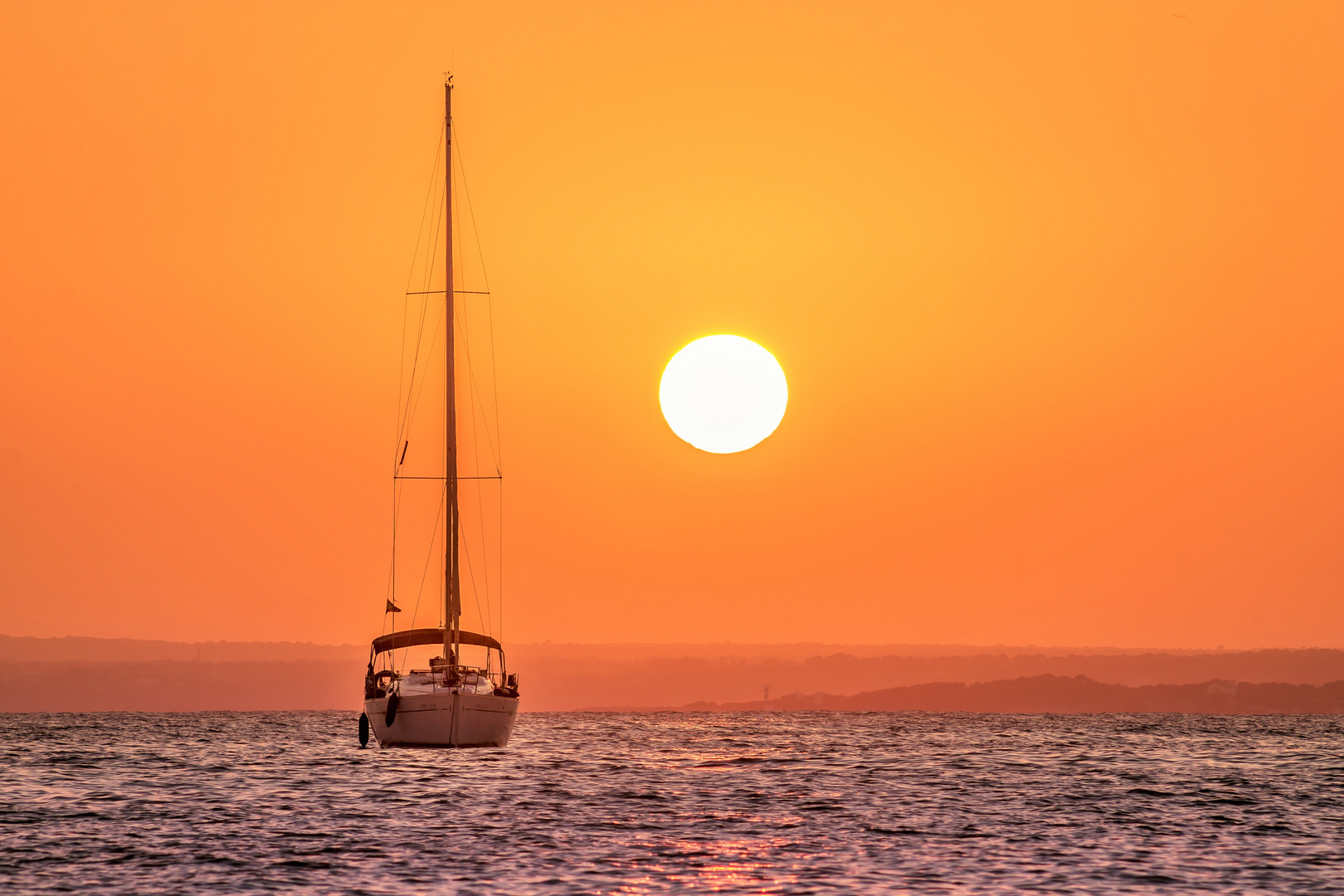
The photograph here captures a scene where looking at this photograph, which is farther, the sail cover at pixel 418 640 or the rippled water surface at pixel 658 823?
the sail cover at pixel 418 640

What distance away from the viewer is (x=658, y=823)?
41.4 meters

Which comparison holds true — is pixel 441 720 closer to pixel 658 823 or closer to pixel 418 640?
pixel 418 640

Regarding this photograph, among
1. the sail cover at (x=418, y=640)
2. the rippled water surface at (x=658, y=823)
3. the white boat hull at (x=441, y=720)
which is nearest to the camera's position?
the rippled water surface at (x=658, y=823)

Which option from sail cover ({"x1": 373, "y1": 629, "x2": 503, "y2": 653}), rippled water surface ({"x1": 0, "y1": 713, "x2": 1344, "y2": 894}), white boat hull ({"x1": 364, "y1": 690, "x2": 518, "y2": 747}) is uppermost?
sail cover ({"x1": 373, "y1": 629, "x2": 503, "y2": 653})

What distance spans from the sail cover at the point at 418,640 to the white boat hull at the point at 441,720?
183 inches

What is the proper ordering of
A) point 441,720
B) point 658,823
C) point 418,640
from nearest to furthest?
point 658,823 < point 441,720 < point 418,640

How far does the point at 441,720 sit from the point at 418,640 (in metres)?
7.51

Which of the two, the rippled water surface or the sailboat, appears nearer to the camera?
the rippled water surface

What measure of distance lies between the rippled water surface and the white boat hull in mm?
1682

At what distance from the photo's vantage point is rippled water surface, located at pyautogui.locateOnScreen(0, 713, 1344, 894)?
30219 millimetres

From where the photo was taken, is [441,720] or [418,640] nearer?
[441,720]

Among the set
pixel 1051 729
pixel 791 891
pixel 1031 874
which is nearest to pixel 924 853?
pixel 1031 874

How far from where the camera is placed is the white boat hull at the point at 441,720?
5903 cm

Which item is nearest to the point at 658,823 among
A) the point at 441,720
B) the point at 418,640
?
the point at 441,720
